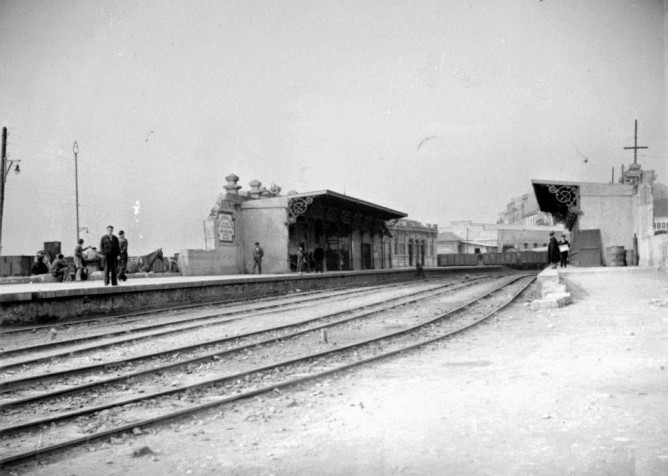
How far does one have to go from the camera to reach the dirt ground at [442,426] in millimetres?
3285

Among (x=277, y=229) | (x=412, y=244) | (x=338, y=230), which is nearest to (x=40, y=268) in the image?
(x=277, y=229)

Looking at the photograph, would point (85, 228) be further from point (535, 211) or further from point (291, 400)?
point (535, 211)

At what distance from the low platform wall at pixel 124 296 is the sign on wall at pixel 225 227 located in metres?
4.34

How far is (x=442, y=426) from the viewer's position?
3932 mm

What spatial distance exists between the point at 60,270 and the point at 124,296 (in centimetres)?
703

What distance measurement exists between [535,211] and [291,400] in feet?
337

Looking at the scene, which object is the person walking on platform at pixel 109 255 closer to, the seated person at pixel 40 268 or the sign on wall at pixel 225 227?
the seated person at pixel 40 268

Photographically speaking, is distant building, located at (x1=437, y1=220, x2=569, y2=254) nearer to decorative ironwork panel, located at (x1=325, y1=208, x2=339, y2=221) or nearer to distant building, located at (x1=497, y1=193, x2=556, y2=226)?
distant building, located at (x1=497, y1=193, x2=556, y2=226)

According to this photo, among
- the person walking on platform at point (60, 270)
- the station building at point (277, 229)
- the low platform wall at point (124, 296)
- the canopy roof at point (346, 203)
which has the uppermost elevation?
the canopy roof at point (346, 203)

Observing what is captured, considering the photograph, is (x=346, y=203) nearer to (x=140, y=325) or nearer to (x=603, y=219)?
(x=603, y=219)

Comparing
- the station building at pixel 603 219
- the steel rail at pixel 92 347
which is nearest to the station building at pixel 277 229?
the station building at pixel 603 219

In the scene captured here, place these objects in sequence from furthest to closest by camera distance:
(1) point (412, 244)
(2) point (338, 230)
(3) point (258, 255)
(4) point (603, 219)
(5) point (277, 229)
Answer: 1. (1) point (412, 244)
2. (2) point (338, 230)
3. (5) point (277, 229)
4. (3) point (258, 255)
5. (4) point (603, 219)

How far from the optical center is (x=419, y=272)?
32188 mm

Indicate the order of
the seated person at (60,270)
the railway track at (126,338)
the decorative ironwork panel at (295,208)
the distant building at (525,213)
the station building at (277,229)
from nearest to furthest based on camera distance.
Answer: the railway track at (126,338) → the seated person at (60,270) → the station building at (277,229) → the decorative ironwork panel at (295,208) → the distant building at (525,213)
